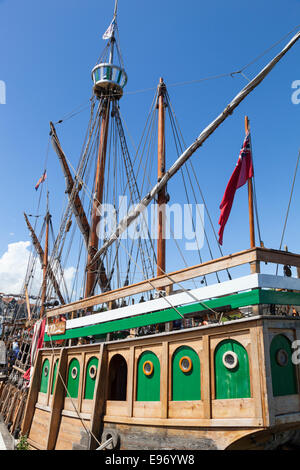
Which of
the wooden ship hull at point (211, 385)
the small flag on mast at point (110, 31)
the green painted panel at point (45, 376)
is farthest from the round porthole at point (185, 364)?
the small flag on mast at point (110, 31)

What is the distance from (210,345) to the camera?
21.7 feet

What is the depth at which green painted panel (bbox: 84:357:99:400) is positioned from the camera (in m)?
9.18

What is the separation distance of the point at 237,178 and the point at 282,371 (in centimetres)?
439

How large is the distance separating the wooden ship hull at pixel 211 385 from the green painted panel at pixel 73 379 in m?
0.91

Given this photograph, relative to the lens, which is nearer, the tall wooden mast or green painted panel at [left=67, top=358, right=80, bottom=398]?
green painted panel at [left=67, top=358, right=80, bottom=398]

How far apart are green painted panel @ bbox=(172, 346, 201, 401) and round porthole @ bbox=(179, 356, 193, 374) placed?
0.04 meters

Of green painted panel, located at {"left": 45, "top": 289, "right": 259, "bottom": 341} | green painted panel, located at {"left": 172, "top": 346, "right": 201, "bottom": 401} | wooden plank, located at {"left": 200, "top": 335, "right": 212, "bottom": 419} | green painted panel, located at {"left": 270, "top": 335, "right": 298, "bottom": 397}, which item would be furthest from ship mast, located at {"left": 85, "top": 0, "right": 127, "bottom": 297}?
green painted panel, located at {"left": 270, "top": 335, "right": 298, "bottom": 397}

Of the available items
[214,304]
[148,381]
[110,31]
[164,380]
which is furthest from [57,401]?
[110,31]

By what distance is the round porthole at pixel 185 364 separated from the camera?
271 inches

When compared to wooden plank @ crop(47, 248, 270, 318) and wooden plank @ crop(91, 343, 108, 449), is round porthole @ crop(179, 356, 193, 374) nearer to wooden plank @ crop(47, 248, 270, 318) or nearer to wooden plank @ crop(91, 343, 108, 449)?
wooden plank @ crop(47, 248, 270, 318)

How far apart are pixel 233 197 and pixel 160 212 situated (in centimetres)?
621

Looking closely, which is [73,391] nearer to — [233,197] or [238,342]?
[238,342]

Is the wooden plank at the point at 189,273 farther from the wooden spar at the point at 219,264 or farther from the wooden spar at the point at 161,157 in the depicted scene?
the wooden spar at the point at 161,157
